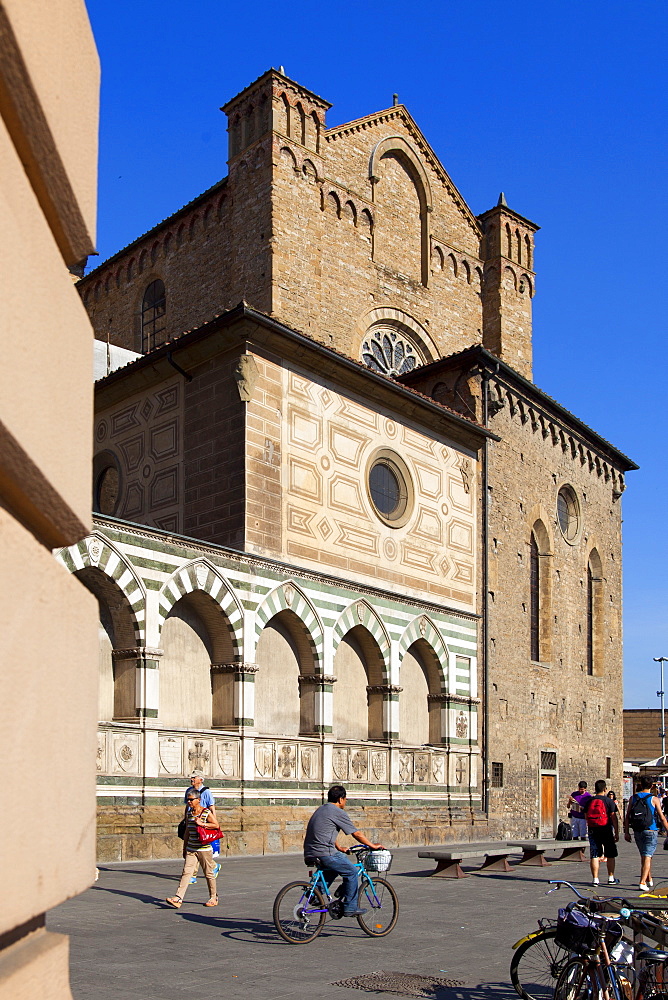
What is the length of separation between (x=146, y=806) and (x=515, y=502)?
562 inches

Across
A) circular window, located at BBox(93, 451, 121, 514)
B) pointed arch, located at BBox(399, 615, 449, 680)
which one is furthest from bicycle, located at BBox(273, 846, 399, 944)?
circular window, located at BBox(93, 451, 121, 514)

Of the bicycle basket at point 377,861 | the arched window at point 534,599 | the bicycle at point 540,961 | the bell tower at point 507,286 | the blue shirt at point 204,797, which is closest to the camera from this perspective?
the bicycle at point 540,961

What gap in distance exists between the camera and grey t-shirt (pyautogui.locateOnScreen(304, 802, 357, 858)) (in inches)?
375

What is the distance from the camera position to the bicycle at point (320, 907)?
9312 mm

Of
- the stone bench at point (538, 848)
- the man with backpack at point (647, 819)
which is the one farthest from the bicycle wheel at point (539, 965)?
the stone bench at point (538, 848)

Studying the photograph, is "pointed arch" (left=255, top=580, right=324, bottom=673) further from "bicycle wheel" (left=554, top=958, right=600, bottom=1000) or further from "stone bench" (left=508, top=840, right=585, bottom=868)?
"bicycle wheel" (left=554, top=958, right=600, bottom=1000)

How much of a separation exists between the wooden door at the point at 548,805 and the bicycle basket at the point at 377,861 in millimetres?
19135

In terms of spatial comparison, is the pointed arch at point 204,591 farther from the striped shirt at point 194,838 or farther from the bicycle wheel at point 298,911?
the bicycle wheel at point 298,911

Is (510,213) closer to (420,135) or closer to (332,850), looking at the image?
(420,135)

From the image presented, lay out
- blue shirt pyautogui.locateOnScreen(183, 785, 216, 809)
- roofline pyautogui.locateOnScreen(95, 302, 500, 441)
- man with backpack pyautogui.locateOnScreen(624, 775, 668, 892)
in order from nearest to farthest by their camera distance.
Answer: blue shirt pyautogui.locateOnScreen(183, 785, 216, 809) < man with backpack pyautogui.locateOnScreen(624, 775, 668, 892) < roofline pyautogui.locateOnScreen(95, 302, 500, 441)

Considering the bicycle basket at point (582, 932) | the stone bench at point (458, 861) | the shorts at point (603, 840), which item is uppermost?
the bicycle basket at point (582, 932)

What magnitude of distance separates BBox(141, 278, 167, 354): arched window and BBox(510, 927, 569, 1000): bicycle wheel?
24.5 m

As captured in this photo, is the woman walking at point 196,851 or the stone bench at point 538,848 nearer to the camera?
the woman walking at point 196,851

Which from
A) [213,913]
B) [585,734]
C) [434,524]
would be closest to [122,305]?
[434,524]
